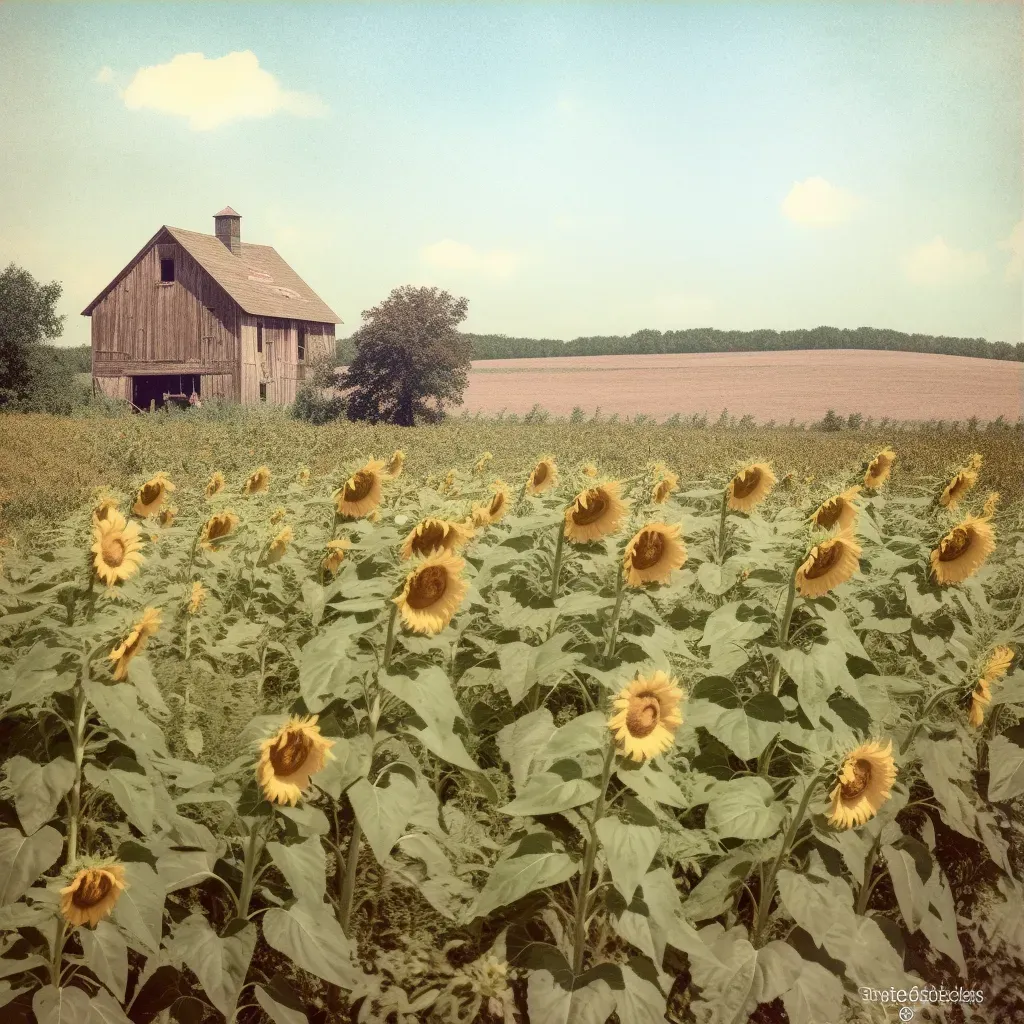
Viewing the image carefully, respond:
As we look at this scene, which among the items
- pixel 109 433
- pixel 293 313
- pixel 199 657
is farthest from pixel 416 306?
pixel 199 657

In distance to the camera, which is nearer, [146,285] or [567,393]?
[146,285]

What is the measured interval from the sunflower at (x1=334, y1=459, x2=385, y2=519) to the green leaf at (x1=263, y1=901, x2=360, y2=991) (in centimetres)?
177

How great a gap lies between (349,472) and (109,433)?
908cm

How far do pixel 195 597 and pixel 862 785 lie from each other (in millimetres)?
2822

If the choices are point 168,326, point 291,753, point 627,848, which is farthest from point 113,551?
point 168,326

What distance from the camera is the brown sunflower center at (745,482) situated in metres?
4.39

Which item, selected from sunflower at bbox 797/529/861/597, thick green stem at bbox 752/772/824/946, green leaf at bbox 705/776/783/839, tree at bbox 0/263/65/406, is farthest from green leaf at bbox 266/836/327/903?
tree at bbox 0/263/65/406

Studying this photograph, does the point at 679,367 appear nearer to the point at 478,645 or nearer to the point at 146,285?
the point at 146,285

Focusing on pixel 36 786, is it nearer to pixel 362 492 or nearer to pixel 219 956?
pixel 219 956

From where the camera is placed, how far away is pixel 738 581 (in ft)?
12.4

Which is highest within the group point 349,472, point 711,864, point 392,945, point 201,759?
point 349,472

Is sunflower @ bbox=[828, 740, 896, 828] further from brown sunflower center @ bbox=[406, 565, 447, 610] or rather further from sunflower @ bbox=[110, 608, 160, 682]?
sunflower @ bbox=[110, 608, 160, 682]

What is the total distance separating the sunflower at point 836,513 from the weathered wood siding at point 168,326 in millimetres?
10423

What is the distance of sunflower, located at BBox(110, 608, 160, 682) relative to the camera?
8.28 feet
